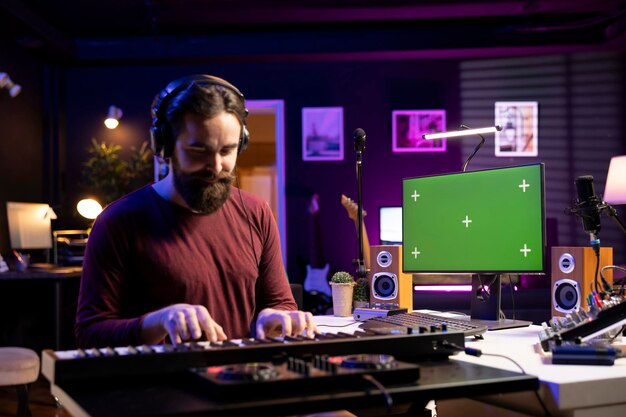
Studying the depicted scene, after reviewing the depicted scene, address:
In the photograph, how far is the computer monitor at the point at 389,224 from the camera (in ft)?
22.2

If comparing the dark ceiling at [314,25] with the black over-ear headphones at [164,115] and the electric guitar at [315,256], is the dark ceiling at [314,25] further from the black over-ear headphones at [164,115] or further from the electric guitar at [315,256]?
the black over-ear headphones at [164,115]

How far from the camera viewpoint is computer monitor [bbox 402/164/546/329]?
2.06m

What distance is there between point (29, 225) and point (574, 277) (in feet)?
16.2

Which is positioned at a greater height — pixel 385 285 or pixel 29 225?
pixel 29 225

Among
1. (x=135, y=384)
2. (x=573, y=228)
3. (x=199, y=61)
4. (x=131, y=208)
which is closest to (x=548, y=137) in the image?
(x=573, y=228)

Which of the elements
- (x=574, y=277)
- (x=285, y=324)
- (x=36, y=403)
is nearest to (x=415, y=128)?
(x=36, y=403)

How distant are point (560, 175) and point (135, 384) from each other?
672 cm

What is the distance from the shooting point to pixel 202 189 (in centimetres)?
165

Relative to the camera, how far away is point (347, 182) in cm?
723

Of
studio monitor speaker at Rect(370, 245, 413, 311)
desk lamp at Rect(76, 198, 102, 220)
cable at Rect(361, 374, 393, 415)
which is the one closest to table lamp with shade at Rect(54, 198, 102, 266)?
desk lamp at Rect(76, 198, 102, 220)

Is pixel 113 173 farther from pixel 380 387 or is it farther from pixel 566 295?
pixel 380 387

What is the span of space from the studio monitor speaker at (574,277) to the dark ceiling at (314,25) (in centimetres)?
465

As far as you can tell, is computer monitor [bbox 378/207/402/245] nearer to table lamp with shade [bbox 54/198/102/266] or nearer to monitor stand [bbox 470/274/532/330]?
table lamp with shade [bbox 54/198/102/266]

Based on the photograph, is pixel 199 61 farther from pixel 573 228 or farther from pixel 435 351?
pixel 435 351
